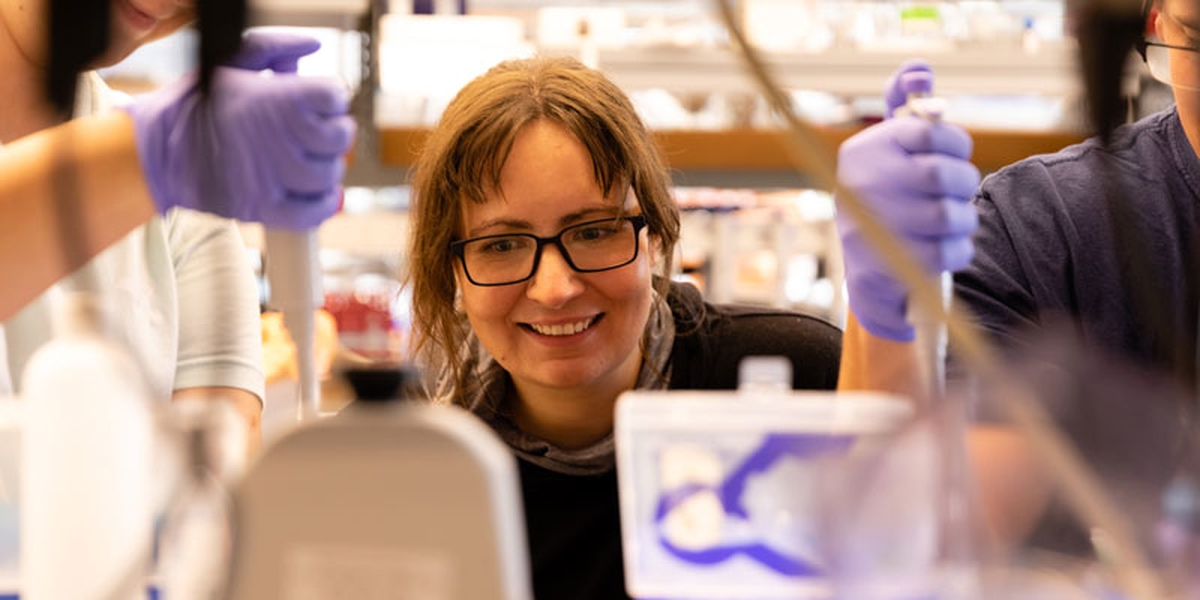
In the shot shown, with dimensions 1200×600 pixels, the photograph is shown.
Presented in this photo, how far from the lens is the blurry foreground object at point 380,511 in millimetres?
537

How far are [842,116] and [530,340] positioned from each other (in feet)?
7.08

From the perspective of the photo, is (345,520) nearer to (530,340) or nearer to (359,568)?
(359,568)

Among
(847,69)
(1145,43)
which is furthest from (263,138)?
(847,69)

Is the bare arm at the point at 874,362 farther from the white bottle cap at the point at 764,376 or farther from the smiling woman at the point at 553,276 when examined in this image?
the smiling woman at the point at 553,276

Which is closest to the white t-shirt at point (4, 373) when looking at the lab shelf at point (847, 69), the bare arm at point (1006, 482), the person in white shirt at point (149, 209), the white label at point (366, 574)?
the person in white shirt at point (149, 209)

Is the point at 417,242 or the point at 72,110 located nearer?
→ the point at 72,110

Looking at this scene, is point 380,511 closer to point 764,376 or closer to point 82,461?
point 82,461

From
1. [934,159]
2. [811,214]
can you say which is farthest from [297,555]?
[811,214]

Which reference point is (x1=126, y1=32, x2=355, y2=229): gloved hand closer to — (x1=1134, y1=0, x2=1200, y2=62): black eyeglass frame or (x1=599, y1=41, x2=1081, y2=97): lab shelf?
(x1=1134, y1=0, x2=1200, y2=62): black eyeglass frame

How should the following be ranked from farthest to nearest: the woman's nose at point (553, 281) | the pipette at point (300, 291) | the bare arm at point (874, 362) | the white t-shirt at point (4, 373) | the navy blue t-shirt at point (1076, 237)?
the woman's nose at point (553, 281) < the navy blue t-shirt at point (1076, 237) < the white t-shirt at point (4, 373) < the bare arm at point (874, 362) < the pipette at point (300, 291)

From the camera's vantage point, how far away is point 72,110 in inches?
24.2

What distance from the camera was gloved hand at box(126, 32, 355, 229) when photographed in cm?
68

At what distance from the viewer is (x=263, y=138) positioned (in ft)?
2.24

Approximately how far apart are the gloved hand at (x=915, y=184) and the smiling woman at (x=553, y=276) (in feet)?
2.07
